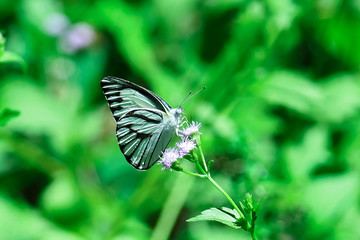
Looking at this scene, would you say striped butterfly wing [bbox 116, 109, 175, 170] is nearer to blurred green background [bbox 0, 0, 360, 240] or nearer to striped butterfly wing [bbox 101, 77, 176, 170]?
striped butterfly wing [bbox 101, 77, 176, 170]

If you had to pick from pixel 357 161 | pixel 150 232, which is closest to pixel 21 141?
pixel 150 232

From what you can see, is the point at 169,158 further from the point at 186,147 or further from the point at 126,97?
the point at 126,97

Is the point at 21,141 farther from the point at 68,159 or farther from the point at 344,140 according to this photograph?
the point at 344,140

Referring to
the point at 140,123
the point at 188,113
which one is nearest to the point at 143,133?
the point at 140,123

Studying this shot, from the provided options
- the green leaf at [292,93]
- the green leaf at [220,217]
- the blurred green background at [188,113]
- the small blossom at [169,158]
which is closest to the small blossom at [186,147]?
the small blossom at [169,158]

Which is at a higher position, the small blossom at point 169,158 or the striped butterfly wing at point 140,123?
the striped butterfly wing at point 140,123

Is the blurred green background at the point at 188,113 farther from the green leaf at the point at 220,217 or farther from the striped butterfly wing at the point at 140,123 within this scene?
the green leaf at the point at 220,217

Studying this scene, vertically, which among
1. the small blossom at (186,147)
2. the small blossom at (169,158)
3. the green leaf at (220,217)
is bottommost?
the green leaf at (220,217)

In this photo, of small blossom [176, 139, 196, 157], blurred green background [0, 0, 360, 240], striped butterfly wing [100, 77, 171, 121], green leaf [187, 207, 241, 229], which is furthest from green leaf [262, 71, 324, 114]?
green leaf [187, 207, 241, 229]
